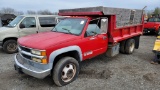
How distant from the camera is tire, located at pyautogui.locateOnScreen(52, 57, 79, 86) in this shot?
159 inches

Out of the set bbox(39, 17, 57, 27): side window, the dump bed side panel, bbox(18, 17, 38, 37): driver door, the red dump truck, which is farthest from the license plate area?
bbox(39, 17, 57, 27): side window

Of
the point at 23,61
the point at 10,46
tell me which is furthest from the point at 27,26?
the point at 23,61

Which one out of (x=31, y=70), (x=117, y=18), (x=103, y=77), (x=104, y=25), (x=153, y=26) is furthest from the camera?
(x=153, y=26)

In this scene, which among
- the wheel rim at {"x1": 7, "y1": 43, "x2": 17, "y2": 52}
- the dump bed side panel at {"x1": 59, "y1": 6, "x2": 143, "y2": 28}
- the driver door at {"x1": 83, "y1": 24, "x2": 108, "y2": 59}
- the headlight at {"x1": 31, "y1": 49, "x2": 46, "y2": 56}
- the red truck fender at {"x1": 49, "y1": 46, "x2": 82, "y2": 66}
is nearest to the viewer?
the headlight at {"x1": 31, "y1": 49, "x2": 46, "y2": 56}

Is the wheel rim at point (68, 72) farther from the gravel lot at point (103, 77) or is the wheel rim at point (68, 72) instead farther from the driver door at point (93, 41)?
the driver door at point (93, 41)

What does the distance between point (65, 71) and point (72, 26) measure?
151 centimetres

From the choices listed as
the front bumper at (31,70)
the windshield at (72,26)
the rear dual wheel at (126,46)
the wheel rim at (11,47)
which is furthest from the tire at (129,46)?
the wheel rim at (11,47)

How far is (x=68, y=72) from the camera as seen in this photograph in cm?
438

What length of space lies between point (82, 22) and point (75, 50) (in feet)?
3.31

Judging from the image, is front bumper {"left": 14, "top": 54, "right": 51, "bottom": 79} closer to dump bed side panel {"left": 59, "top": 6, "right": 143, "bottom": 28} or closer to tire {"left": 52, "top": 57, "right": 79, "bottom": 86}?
tire {"left": 52, "top": 57, "right": 79, "bottom": 86}

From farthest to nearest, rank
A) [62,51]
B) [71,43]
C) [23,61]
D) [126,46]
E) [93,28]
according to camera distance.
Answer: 1. [126,46]
2. [93,28]
3. [23,61]
4. [71,43]
5. [62,51]

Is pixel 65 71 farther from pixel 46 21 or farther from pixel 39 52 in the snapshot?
pixel 46 21

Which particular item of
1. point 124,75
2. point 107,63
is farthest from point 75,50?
point 107,63

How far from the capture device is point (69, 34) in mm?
4633
